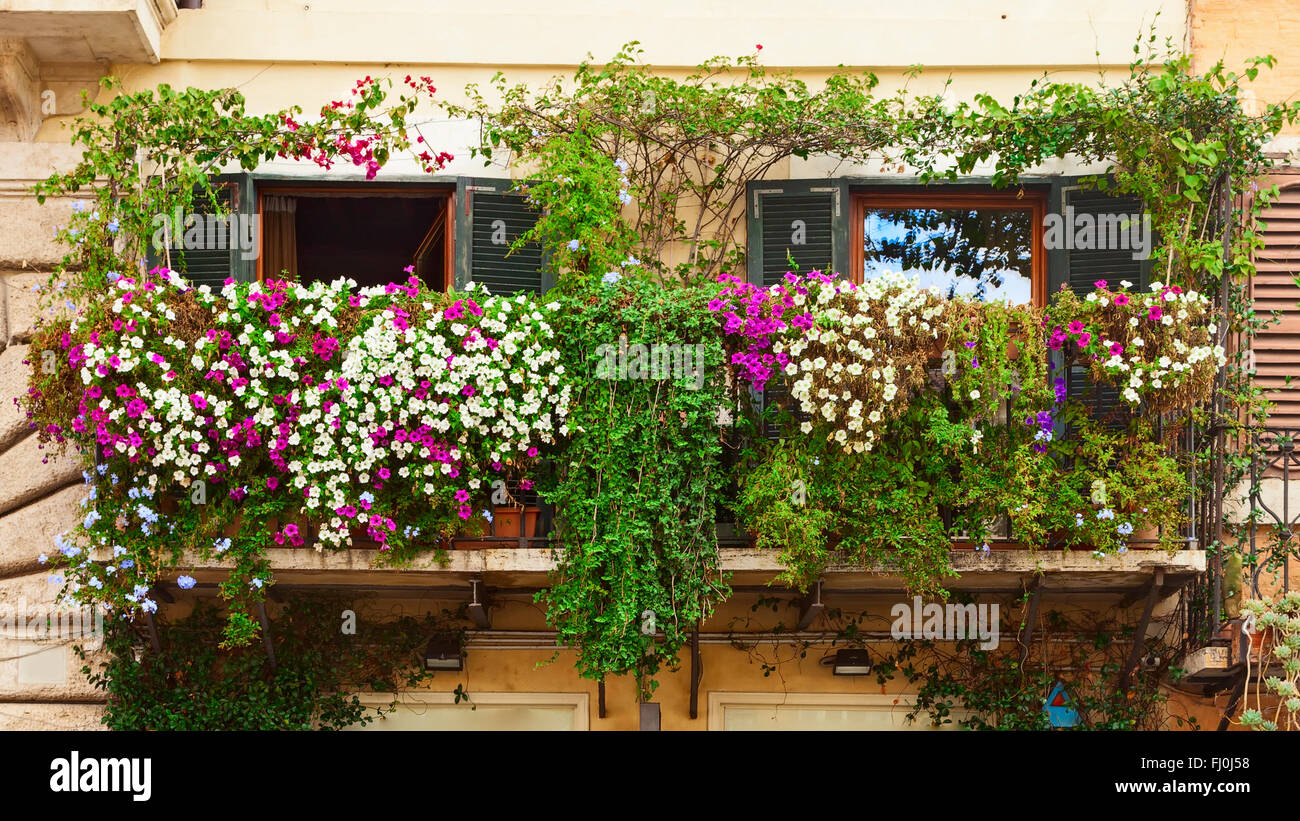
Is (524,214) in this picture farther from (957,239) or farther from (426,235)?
(957,239)

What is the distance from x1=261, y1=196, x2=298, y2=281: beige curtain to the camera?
9.89 m

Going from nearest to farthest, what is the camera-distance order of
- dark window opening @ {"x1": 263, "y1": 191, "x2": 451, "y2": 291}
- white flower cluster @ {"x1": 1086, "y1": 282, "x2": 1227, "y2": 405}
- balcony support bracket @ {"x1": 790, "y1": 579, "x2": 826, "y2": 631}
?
white flower cluster @ {"x1": 1086, "y1": 282, "x2": 1227, "y2": 405} < balcony support bracket @ {"x1": 790, "y1": 579, "x2": 826, "y2": 631} < dark window opening @ {"x1": 263, "y1": 191, "x2": 451, "y2": 291}

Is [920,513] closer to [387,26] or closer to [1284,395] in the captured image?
[1284,395]

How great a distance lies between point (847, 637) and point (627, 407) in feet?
6.26

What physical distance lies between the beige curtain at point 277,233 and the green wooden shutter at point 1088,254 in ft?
14.4

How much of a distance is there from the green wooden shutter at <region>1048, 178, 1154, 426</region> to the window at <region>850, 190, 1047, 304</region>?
14 centimetres

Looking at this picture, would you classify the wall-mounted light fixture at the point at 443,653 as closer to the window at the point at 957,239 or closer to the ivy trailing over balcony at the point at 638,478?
the ivy trailing over balcony at the point at 638,478

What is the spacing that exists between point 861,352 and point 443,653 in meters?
2.83

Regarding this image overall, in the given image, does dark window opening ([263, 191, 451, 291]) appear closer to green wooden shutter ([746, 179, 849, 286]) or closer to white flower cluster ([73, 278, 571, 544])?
white flower cluster ([73, 278, 571, 544])

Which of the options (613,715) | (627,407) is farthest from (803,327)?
(613,715)

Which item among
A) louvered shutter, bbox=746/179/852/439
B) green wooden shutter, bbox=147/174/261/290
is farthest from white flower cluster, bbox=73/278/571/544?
louvered shutter, bbox=746/179/852/439

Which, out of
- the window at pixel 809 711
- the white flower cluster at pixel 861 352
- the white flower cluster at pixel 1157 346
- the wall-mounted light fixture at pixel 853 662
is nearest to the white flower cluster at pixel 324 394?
the white flower cluster at pixel 861 352

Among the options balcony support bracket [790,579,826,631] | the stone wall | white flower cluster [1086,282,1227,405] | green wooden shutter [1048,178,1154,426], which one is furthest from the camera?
green wooden shutter [1048,178,1154,426]

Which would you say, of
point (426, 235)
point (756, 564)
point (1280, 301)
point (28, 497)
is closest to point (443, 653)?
point (756, 564)
